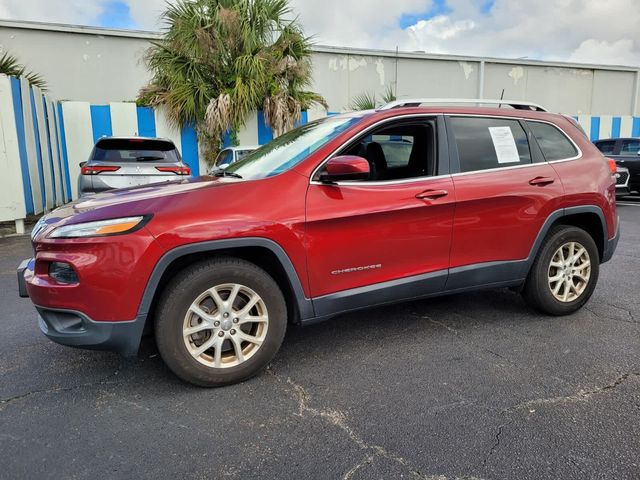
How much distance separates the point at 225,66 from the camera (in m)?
11.9

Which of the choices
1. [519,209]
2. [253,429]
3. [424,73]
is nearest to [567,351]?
[519,209]

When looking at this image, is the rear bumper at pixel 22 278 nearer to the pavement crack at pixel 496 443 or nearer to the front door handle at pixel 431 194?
the front door handle at pixel 431 194

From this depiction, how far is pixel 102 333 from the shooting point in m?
2.54

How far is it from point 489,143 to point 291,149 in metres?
1.51

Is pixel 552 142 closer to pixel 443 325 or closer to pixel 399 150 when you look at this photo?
pixel 399 150

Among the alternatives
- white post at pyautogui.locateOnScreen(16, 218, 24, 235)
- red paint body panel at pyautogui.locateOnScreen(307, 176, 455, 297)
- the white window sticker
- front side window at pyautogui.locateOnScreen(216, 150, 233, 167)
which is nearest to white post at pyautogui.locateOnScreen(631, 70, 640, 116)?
front side window at pyautogui.locateOnScreen(216, 150, 233, 167)

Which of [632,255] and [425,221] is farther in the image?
[632,255]

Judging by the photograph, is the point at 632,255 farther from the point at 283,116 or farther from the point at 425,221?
the point at 283,116

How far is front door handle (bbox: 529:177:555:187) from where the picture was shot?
11.9 ft

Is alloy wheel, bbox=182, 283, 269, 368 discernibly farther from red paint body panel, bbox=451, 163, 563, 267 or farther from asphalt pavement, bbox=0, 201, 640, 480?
red paint body panel, bbox=451, 163, 563, 267

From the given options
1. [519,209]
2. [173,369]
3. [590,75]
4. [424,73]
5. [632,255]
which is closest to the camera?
[173,369]

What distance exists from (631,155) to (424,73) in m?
7.98

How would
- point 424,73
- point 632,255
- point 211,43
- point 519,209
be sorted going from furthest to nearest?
point 424,73 < point 211,43 < point 632,255 < point 519,209

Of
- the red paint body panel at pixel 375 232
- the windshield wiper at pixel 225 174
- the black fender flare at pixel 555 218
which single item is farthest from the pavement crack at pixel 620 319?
the windshield wiper at pixel 225 174
